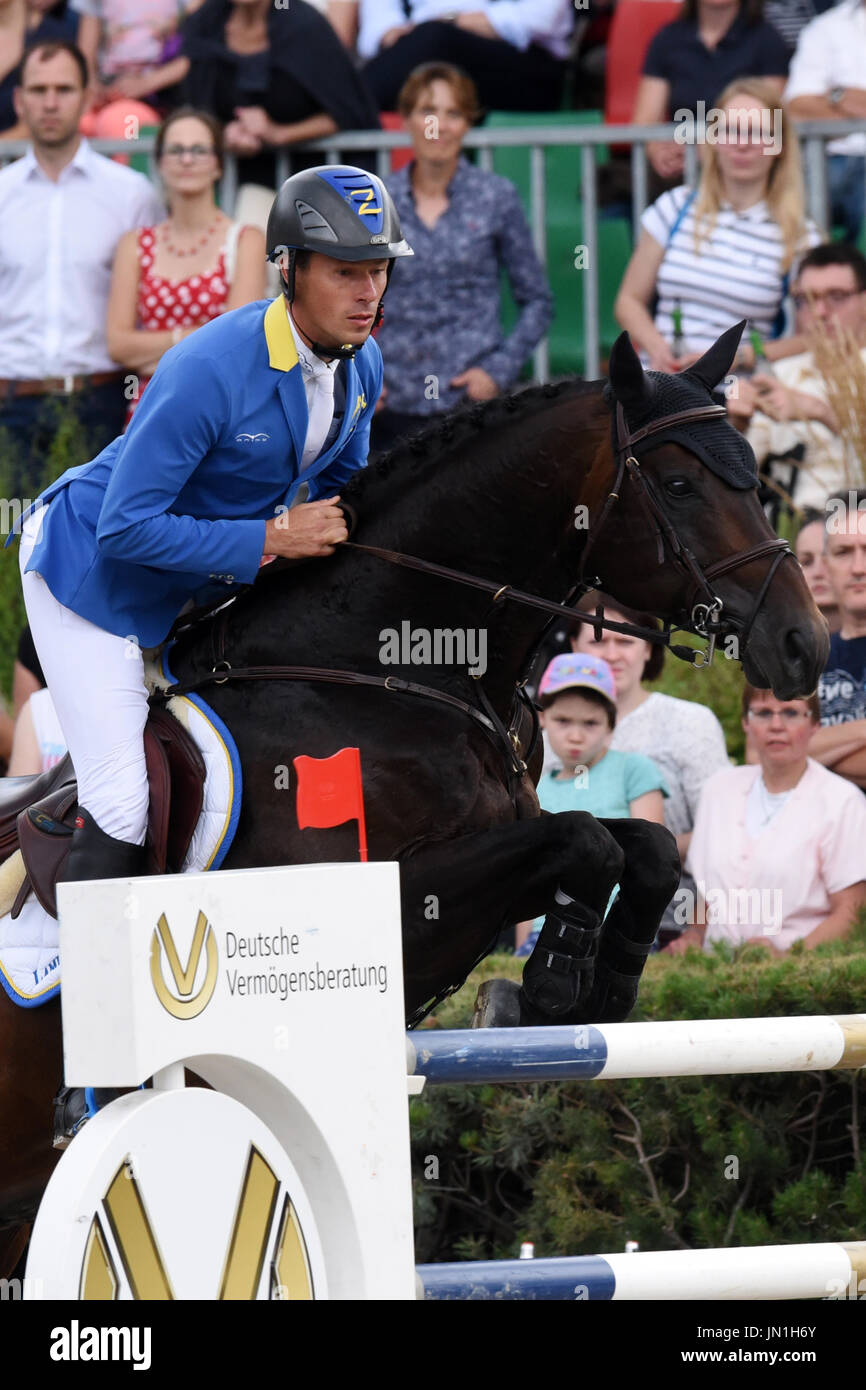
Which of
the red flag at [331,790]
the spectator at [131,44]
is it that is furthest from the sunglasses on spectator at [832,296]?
the red flag at [331,790]

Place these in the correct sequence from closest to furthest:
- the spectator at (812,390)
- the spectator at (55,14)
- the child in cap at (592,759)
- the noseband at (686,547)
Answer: the noseband at (686,547)
the child in cap at (592,759)
the spectator at (812,390)
the spectator at (55,14)

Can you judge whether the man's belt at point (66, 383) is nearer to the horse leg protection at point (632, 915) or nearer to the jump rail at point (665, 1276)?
the horse leg protection at point (632, 915)

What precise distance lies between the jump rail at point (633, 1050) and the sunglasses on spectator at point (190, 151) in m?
5.56

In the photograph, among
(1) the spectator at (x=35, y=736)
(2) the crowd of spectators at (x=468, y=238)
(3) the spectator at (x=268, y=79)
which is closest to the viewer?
(1) the spectator at (x=35, y=736)

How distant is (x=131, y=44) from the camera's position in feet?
33.5

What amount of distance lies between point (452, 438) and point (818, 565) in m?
3.26

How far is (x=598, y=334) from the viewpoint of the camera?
9336mm

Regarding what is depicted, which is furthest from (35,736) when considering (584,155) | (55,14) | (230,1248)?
(55,14)

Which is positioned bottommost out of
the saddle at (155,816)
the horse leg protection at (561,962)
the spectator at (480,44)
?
the horse leg protection at (561,962)

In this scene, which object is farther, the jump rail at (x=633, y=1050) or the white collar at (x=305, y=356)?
the white collar at (x=305, y=356)

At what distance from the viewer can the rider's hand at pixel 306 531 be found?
409cm

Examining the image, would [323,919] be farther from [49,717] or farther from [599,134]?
[599,134]

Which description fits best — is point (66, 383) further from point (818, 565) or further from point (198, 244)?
point (818, 565)

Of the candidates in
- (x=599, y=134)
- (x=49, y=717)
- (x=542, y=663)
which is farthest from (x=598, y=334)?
(x=49, y=717)
